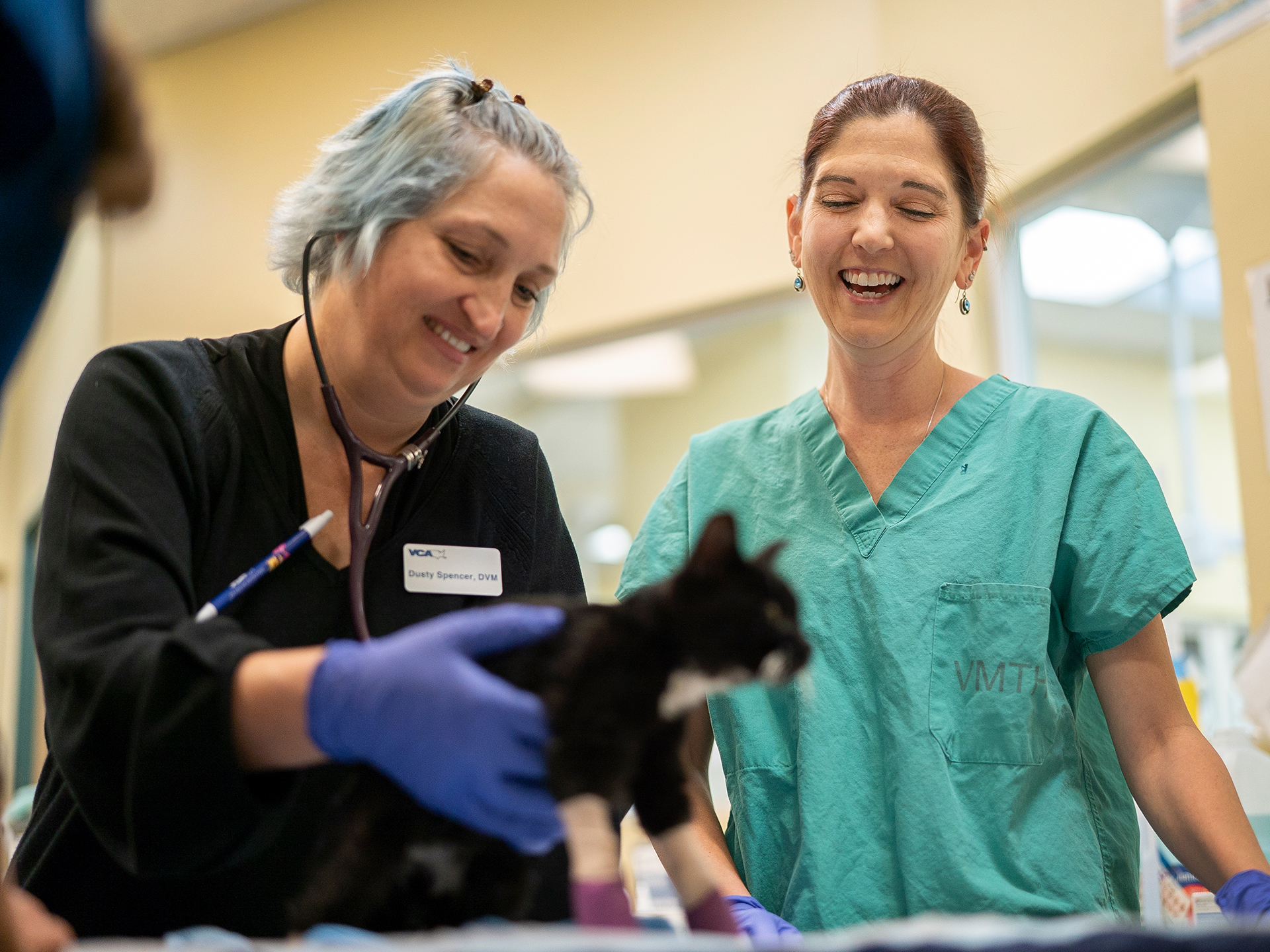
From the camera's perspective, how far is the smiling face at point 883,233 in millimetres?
1437

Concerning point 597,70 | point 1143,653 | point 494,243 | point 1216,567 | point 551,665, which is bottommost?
point 1216,567

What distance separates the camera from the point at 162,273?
167 inches

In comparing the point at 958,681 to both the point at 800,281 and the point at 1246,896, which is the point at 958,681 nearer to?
the point at 1246,896

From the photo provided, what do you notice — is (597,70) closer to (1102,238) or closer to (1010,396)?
(1102,238)

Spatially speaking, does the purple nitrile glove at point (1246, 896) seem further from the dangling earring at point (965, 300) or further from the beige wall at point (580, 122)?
the beige wall at point (580, 122)

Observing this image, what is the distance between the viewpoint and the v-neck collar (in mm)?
1441

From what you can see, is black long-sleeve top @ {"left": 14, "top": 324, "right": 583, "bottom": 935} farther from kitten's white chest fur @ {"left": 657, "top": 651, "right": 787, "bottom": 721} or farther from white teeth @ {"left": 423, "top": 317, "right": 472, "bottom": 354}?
kitten's white chest fur @ {"left": 657, "top": 651, "right": 787, "bottom": 721}

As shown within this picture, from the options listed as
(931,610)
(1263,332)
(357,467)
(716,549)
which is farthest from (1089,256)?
(716,549)

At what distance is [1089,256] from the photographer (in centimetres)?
323

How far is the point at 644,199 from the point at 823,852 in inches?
104

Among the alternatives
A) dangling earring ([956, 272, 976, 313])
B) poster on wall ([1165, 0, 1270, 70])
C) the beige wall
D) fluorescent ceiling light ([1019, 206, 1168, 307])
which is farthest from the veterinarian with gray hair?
fluorescent ceiling light ([1019, 206, 1168, 307])

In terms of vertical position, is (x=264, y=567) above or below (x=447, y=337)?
below

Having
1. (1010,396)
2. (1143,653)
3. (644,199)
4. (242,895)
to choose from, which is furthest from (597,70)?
(242,895)

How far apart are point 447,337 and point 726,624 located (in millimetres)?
542
